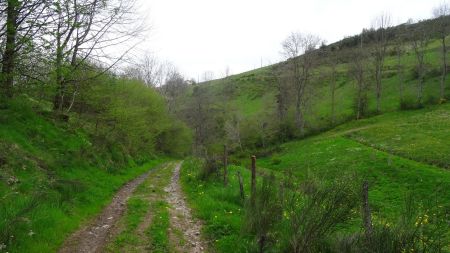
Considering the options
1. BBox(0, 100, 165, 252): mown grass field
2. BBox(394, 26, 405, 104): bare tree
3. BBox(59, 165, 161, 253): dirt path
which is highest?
BBox(394, 26, 405, 104): bare tree

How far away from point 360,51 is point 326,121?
18.7m

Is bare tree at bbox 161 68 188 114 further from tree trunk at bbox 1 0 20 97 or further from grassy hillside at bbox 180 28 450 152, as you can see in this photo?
tree trunk at bbox 1 0 20 97

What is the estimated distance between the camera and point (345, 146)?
3706cm

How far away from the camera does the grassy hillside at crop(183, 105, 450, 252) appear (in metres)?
8.95

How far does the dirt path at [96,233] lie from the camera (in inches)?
326

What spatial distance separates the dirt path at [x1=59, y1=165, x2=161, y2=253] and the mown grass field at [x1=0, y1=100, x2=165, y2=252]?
0.88 ft

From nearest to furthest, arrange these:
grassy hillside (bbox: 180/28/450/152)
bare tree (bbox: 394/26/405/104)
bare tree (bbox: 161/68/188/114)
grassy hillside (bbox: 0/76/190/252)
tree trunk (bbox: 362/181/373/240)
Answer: tree trunk (bbox: 362/181/373/240) → grassy hillside (bbox: 0/76/190/252) → grassy hillside (bbox: 180/28/450/152) → bare tree (bbox: 394/26/405/104) → bare tree (bbox: 161/68/188/114)

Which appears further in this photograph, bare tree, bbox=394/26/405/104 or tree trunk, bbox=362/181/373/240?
bare tree, bbox=394/26/405/104

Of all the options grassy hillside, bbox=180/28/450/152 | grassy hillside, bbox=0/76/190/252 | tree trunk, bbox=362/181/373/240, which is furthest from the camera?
grassy hillside, bbox=180/28/450/152

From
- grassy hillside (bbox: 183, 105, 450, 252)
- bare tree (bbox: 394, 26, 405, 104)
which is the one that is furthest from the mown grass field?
bare tree (bbox: 394, 26, 405, 104)

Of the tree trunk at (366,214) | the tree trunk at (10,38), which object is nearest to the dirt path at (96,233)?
the tree trunk at (10,38)

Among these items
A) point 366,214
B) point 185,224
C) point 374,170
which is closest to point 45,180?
point 185,224

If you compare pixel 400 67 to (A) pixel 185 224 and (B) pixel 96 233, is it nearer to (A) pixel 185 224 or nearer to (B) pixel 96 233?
(A) pixel 185 224

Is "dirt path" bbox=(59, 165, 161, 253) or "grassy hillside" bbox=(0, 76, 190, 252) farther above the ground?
"grassy hillside" bbox=(0, 76, 190, 252)
